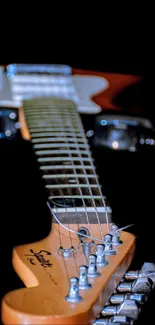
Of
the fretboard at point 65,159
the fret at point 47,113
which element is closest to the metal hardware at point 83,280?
the fretboard at point 65,159

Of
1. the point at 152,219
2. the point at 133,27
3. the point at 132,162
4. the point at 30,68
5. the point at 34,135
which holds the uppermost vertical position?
the point at 133,27

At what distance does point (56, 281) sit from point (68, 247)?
18 cm

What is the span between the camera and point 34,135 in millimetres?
1592

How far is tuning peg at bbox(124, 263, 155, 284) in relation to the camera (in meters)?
0.86

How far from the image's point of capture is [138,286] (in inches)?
32.2

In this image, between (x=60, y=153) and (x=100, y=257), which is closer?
(x=100, y=257)

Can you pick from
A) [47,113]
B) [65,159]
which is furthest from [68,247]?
[47,113]

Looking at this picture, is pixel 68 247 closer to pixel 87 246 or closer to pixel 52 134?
pixel 87 246

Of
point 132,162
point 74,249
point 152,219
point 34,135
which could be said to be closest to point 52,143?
point 34,135

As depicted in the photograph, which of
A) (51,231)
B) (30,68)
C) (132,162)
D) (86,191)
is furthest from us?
(30,68)

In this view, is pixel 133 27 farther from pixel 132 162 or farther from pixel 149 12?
pixel 132 162

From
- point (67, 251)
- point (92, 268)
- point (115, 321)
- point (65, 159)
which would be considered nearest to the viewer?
point (115, 321)

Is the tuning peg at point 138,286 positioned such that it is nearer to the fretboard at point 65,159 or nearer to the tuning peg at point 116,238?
the tuning peg at point 116,238

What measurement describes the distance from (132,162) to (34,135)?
0.33 metres
